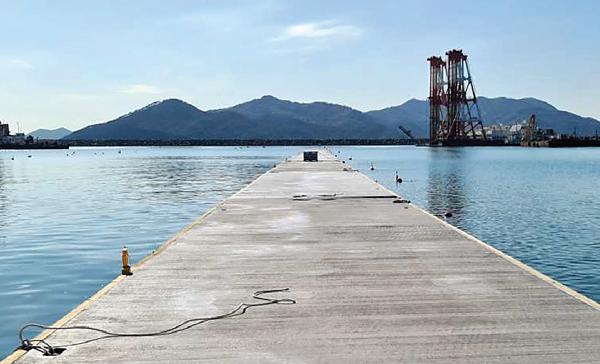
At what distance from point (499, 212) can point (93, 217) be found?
2426 cm

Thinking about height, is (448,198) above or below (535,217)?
below

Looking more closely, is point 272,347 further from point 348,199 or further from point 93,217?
point 93,217

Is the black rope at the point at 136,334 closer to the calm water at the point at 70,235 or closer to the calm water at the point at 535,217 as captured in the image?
the calm water at the point at 70,235

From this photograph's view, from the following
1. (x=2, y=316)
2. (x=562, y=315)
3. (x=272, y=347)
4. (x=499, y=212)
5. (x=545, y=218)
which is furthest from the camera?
(x=499, y=212)

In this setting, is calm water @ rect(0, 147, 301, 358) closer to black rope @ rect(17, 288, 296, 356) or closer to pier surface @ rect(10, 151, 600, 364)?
pier surface @ rect(10, 151, 600, 364)

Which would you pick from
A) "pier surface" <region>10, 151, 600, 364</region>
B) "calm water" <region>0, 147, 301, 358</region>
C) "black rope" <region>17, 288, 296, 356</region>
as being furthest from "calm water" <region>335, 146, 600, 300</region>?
"calm water" <region>0, 147, 301, 358</region>

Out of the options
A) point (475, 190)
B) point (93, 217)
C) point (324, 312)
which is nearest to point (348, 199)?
point (93, 217)

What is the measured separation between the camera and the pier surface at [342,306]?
873cm

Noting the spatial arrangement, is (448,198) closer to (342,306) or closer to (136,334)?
(342,306)

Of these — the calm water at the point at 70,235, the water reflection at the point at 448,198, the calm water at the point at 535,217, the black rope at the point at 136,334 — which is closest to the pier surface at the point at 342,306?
the black rope at the point at 136,334

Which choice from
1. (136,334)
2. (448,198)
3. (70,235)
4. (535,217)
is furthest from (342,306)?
(448,198)

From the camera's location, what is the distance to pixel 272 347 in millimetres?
8914

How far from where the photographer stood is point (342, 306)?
11.1 metres

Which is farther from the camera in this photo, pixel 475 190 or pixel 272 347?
pixel 475 190
